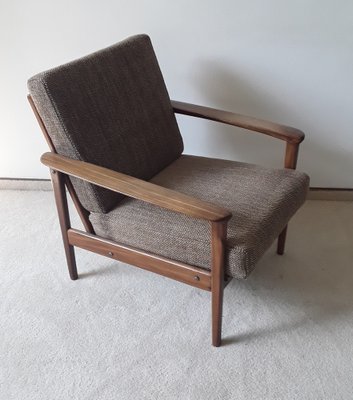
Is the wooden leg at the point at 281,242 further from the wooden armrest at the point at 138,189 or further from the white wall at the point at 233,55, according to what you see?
the wooden armrest at the point at 138,189

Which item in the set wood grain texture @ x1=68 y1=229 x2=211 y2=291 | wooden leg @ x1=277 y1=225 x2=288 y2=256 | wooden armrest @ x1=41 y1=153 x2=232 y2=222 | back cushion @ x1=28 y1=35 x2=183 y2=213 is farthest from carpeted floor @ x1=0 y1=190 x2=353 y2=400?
wooden armrest @ x1=41 y1=153 x2=232 y2=222

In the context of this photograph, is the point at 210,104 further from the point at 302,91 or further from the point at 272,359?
the point at 272,359

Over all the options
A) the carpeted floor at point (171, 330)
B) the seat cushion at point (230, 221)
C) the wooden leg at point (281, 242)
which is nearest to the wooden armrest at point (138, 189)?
the seat cushion at point (230, 221)

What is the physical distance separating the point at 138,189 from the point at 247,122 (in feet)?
1.94

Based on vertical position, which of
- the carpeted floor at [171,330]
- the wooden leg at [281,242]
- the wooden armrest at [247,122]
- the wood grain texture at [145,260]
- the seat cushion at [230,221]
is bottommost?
the carpeted floor at [171,330]

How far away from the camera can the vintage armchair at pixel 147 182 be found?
136 cm

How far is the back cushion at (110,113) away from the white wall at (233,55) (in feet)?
0.82

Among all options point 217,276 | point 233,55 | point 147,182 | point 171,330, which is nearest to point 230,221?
point 217,276

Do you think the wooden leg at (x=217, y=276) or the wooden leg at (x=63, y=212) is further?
the wooden leg at (x=63, y=212)

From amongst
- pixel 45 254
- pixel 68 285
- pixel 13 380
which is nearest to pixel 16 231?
pixel 45 254

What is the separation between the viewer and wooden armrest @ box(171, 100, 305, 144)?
1.65 meters

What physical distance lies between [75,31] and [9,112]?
0.53 meters

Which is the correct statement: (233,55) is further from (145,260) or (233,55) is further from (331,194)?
(145,260)

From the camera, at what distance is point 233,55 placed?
76.7 inches
